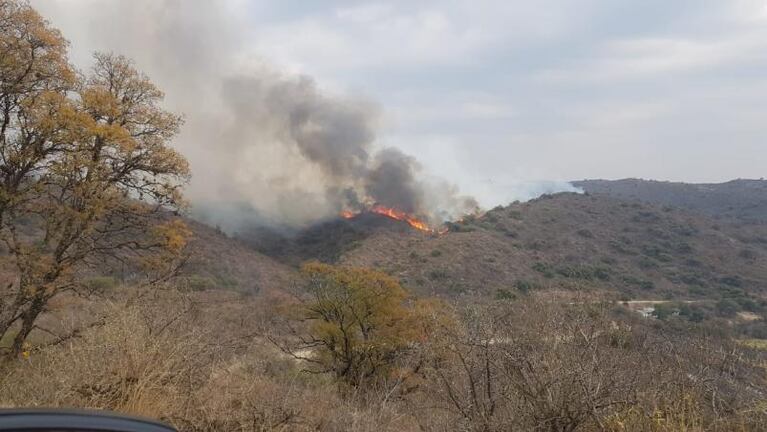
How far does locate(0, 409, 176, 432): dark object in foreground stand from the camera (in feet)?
5.73

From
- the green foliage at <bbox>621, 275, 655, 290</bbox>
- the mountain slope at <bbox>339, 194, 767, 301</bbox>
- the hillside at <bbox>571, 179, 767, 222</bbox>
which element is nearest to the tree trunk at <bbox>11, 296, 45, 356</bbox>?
the mountain slope at <bbox>339, 194, 767, 301</bbox>

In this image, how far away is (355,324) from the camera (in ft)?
67.9

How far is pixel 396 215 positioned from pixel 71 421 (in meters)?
68.1

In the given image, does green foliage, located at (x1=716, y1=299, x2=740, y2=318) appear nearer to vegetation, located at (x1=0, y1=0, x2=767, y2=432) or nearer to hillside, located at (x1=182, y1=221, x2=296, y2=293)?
vegetation, located at (x1=0, y1=0, x2=767, y2=432)

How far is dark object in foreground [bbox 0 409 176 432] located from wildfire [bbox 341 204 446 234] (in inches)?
2562

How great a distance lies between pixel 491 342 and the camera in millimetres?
5340

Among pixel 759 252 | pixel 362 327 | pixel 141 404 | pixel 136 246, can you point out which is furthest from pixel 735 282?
pixel 141 404

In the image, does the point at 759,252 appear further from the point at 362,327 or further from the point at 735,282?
the point at 362,327

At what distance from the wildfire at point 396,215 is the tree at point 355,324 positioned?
4568 cm

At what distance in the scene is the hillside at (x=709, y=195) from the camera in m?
97.7

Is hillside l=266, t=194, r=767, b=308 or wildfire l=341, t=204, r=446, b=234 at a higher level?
wildfire l=341, t=204, r=446, b=234

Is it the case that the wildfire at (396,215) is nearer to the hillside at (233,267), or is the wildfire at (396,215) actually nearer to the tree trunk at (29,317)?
the hillside at (233,267)

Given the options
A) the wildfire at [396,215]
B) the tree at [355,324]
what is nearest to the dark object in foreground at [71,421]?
the tree at [355,324]

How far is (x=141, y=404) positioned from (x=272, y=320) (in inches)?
810
